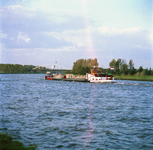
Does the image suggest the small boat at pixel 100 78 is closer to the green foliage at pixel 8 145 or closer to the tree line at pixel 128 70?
the tree line at pixel 128 70

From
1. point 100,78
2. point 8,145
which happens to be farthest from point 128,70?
Result: point 8,145

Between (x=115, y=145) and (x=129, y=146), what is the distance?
3.48 feet

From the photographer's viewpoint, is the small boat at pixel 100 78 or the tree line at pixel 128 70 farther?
the tree line at pixel 128 70

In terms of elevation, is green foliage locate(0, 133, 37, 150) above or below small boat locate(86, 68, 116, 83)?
below

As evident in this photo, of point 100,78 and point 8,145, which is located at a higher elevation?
point 100,78

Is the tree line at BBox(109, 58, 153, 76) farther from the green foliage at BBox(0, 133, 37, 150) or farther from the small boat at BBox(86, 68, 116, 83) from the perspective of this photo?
the green foliage at BBox(0, 133, 37, 150)

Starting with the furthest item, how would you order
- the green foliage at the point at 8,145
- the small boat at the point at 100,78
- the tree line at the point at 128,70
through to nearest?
1. the tree line at the point at 128,70
2. the small boat at the point at 100,78
3. the green foliage at the point at 8,145

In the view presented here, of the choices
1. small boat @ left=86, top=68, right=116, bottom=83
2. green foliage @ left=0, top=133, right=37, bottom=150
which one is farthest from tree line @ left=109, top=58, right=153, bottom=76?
green foliage @ left=0, top=133, right=37, bottom=150

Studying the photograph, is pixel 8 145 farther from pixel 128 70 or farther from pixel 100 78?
pixel 128 70

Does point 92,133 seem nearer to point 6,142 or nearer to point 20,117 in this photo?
point 6,142

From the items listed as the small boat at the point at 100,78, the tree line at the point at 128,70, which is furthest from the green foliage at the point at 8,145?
the tree line at the point at 128,70

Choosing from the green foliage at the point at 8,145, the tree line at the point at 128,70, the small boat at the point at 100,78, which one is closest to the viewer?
the green foliage at the point at 8,145

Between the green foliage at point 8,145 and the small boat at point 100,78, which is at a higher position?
the small boat at point 100,78

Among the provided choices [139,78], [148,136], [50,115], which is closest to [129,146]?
[148,136]
